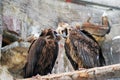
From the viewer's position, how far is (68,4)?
3.86m

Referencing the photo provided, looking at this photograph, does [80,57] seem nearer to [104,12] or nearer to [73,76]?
[73,76]

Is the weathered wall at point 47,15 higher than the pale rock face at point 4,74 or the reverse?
higher

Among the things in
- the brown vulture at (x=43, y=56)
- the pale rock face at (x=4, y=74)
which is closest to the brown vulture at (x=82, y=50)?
the brown vulture at (x=43, y=56)

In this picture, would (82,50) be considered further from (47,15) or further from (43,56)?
(47,15)

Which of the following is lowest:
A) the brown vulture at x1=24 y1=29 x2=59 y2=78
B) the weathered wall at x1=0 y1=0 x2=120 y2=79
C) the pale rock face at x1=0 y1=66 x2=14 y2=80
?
the pale rock face at x1=0 y1=66 x2=14 y2=80

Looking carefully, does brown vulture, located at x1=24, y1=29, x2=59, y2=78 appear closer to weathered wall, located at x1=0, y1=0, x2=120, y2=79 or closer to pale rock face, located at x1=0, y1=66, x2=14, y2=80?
pale rock face, located at x1=0, y1=66, x2=14, y2=80

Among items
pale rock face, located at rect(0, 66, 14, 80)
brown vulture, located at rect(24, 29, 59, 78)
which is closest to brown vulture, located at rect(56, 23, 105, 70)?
brown vulture, located at rect(24, 29, 59, 78)

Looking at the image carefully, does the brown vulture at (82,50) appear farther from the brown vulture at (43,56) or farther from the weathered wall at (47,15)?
the weathered wall at (47,15)

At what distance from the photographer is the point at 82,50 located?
2.60 m

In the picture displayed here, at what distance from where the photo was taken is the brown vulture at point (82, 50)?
256cm

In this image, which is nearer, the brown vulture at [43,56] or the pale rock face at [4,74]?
the brown vulture at [43,56]

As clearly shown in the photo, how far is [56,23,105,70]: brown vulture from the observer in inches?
101

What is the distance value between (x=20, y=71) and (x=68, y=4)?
1.01m

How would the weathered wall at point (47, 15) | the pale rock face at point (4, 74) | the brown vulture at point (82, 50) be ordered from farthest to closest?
the weathered wall at point (47, 15) < the pale rock face at point (4, 74) < the brown vulture at point (82, 50)
